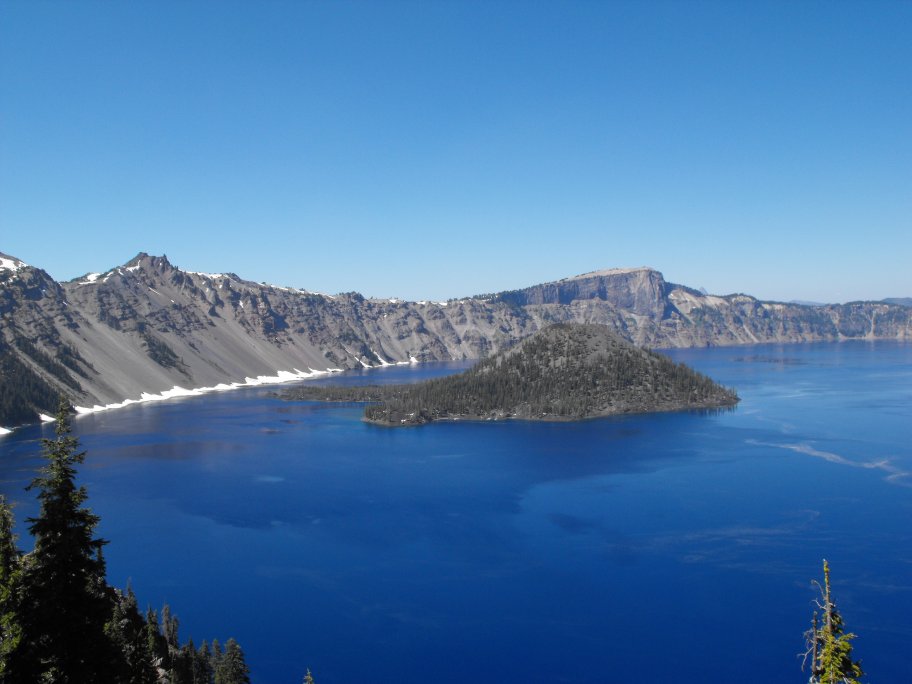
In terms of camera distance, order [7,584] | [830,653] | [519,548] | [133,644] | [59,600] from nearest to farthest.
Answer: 1. [830,653]
2. [59,600]
3. [7,584]
4. [133,644]
5. [519,548]

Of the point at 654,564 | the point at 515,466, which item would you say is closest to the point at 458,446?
the point at 515,466

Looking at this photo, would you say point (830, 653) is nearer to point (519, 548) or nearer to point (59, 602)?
point (59, 602)

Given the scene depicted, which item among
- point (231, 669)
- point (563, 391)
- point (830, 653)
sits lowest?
point (231, 669)

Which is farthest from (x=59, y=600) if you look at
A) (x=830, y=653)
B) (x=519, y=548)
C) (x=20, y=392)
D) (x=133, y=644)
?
(x=20, y=392)

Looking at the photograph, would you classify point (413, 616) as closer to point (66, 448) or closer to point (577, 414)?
point (66, 448)

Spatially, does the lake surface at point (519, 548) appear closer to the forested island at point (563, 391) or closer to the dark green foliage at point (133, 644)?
the dark green foliage at point (133, 644)

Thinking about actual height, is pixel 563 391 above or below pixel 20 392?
below
